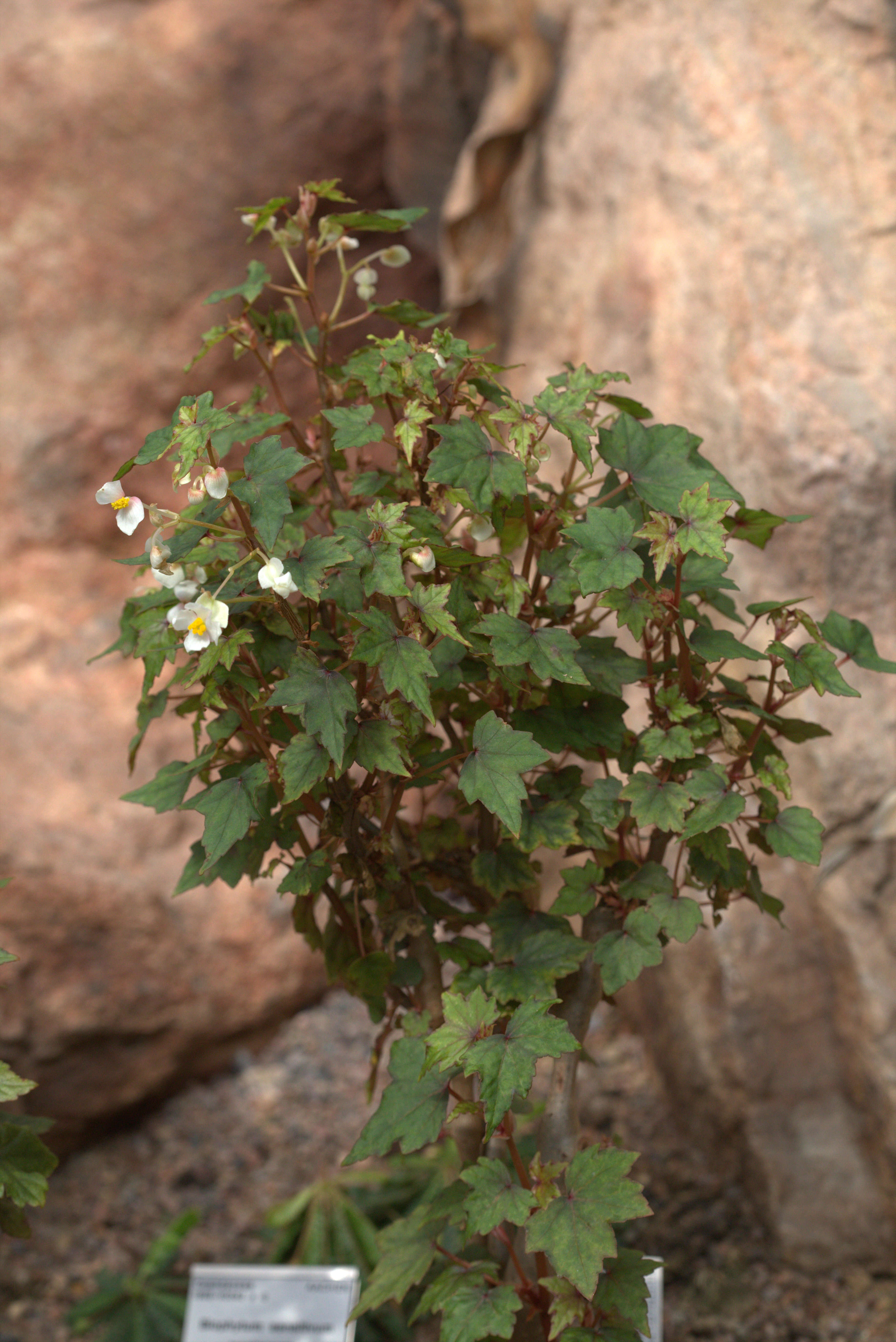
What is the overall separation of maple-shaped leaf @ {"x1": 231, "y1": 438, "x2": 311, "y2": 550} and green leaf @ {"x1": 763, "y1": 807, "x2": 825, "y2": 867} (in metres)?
0.56

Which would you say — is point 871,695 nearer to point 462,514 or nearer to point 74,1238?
point 462,514

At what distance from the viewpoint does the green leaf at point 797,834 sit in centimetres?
111

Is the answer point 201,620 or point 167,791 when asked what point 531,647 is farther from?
point 167,791

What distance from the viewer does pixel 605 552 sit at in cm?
101

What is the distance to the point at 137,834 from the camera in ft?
8.06

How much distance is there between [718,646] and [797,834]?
0.20m

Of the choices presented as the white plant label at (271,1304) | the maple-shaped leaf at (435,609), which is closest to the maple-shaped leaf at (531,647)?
the maple-shaped leaf at (435,609)

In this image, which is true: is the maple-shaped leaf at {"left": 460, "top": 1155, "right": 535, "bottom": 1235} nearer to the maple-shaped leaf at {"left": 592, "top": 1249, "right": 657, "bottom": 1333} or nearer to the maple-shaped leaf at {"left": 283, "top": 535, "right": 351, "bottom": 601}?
the maple-shaped leaf at {"left": 592, "top": 1249, "right": 657, "bottom": 1333}

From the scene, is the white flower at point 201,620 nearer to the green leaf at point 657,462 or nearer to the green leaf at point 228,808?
the green leaf at point 228,808

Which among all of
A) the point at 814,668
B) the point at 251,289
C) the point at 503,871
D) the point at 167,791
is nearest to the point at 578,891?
the point at 503,871

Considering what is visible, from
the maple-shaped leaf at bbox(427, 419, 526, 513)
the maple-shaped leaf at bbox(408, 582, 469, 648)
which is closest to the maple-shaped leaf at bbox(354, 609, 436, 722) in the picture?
the maple-shaped leaf at bbox(408, 582, 469, 648)

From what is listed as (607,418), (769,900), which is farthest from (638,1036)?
(607,418)

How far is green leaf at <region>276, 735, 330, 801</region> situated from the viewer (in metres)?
0.98

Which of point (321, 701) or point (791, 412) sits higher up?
point (791, 412)
